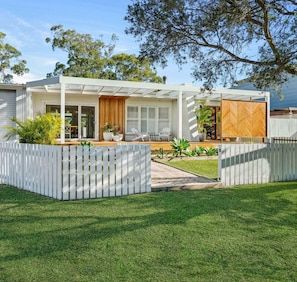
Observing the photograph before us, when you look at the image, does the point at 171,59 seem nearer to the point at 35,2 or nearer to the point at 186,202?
the point at 186,202

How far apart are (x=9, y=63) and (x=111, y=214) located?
127 feet

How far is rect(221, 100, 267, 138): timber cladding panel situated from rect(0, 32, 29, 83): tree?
2809 centimetres

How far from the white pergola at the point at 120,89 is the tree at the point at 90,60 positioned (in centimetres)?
1516

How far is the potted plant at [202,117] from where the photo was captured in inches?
948

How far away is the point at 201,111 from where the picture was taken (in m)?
24.2

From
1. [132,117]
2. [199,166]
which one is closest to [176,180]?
[199,166]

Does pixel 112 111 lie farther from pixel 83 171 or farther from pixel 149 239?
pixel 149 239

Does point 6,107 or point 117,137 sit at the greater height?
point 6,107

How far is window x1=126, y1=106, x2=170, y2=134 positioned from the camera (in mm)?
23844

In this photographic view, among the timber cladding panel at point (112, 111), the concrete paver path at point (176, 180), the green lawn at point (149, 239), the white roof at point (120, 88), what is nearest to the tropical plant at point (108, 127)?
the timber cladding panel at point (112, 111)

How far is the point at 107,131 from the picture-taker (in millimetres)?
22688

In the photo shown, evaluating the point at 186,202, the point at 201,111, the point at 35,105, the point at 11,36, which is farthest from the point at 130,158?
the point at 11,36

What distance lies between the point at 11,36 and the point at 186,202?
37122 mm

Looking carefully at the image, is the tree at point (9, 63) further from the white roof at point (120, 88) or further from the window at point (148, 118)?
the white roof at point (120, 88)
